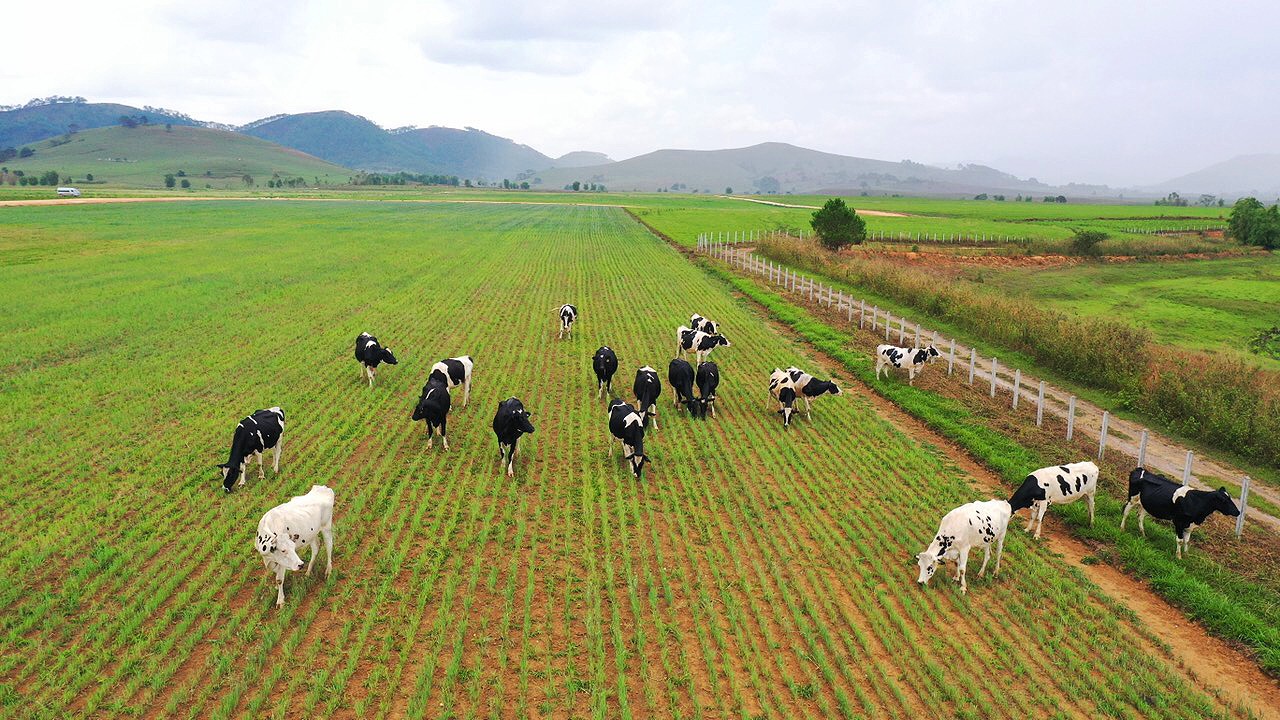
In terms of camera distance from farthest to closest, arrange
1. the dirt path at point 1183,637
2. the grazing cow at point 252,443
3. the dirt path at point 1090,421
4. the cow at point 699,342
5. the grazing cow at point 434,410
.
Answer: the cow at point 699,342 < the grazing cow at point 434,410 < the dirt path at point 1090,421 < the grazing cow at point 252,443 < the dirt path at point 1183,637

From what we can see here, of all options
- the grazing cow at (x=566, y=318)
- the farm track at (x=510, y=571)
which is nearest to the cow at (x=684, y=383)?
the farm track at (x=510, y=571)

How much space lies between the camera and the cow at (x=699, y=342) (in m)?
23.8

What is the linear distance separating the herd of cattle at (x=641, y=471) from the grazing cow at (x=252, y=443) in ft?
0.06

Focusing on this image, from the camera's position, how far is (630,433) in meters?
16.0

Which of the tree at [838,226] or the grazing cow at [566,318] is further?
the tree at [838,226]

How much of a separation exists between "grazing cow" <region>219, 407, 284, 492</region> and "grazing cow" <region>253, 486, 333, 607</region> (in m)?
3.30

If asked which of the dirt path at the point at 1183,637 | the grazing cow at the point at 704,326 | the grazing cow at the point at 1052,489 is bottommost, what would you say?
the dirt path at the point at 1183,637

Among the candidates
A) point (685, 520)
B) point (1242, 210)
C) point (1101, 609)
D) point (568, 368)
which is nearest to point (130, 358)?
point (568, 368)

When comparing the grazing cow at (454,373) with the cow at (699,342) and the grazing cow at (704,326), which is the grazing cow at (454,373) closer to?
the cow at (699,342)

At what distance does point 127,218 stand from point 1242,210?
118 m

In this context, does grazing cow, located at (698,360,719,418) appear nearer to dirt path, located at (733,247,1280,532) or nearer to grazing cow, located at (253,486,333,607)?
dirt path, located at (733,247,1280,532)

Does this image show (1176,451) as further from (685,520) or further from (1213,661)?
(685,520)

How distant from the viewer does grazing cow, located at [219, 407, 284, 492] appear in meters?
14.3

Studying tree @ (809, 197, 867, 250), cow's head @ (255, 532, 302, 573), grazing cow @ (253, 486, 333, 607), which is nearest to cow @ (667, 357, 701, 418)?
grazing cow @ (253, 486, 333, 607)
